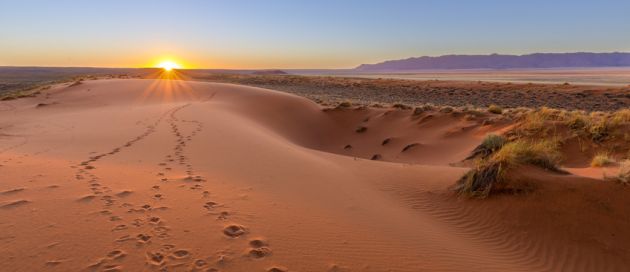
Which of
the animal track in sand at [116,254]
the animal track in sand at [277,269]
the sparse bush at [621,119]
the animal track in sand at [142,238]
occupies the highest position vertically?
the sparse bush at [621,119]

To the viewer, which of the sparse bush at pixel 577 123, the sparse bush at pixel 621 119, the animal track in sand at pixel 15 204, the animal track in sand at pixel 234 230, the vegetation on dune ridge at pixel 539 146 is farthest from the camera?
the sparse bush at pixel 577 123

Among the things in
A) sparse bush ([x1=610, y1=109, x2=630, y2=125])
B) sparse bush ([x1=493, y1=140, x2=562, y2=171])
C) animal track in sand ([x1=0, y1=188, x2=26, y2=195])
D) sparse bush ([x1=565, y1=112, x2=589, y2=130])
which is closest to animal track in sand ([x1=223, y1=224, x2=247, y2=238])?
animal track in sand ([x1=0, y1=188, x2=26, y2=195])

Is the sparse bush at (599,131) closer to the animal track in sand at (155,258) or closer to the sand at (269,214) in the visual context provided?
the sand at (269,214)

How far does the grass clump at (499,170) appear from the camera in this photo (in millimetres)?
6500

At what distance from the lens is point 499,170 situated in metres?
6.49

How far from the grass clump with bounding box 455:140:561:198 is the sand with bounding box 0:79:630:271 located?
0.24 m

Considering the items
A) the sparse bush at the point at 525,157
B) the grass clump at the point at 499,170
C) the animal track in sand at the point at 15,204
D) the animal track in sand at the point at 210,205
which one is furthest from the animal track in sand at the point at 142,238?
the sparse bush at the point at 525,157

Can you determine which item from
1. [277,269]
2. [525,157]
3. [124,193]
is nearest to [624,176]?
[525,157]

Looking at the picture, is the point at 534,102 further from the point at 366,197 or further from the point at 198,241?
the point at 198,241

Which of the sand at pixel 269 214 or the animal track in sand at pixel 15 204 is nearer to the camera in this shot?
the sand at pixel 269 214

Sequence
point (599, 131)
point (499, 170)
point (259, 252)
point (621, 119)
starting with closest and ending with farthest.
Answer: point (259, 252) < point (499, 170) < point (599, 131) < point (621, 119)

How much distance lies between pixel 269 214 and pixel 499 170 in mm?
3823

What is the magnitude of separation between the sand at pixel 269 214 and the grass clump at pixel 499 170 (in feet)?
0.78

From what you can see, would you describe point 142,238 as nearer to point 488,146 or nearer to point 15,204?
point 15,204
